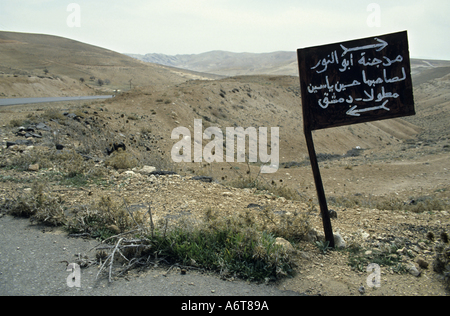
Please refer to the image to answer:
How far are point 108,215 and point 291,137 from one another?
68.0ft

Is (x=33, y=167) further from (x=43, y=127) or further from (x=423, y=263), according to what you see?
(x=423, y=263)

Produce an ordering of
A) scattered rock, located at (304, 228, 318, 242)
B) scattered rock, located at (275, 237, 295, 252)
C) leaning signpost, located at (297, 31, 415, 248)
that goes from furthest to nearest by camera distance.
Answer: scattered rock, located at (304, 228, 318, 242)
leaning signpost, located at (297, 31, 415, 248)
scattered rock, located at (275, 237, 295, 252)

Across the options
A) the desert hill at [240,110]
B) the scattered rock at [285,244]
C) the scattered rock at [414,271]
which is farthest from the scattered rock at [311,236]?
the desert hill at [240,110]

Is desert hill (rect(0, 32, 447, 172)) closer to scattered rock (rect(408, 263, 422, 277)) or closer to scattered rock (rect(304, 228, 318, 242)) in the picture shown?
scattered rock (rect(304, 228, 318, 242))

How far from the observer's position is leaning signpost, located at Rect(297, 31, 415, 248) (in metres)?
3.62

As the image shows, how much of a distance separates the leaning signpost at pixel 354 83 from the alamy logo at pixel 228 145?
33.2 feet

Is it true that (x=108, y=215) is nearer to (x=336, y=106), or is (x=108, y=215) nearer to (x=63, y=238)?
(x=63, y=238)

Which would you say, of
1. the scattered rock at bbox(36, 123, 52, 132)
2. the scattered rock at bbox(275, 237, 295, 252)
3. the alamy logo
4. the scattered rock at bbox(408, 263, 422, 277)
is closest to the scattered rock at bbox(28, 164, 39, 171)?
the scattered rock at bbox(36, 123, 52, 132)

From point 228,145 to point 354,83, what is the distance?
15.3 m

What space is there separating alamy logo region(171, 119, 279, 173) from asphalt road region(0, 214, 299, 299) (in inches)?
390

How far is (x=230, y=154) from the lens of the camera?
695 inches

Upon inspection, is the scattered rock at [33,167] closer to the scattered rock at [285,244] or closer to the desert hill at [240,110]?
the scattered rock at [285,244]

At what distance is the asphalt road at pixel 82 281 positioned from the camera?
2.87 meters
